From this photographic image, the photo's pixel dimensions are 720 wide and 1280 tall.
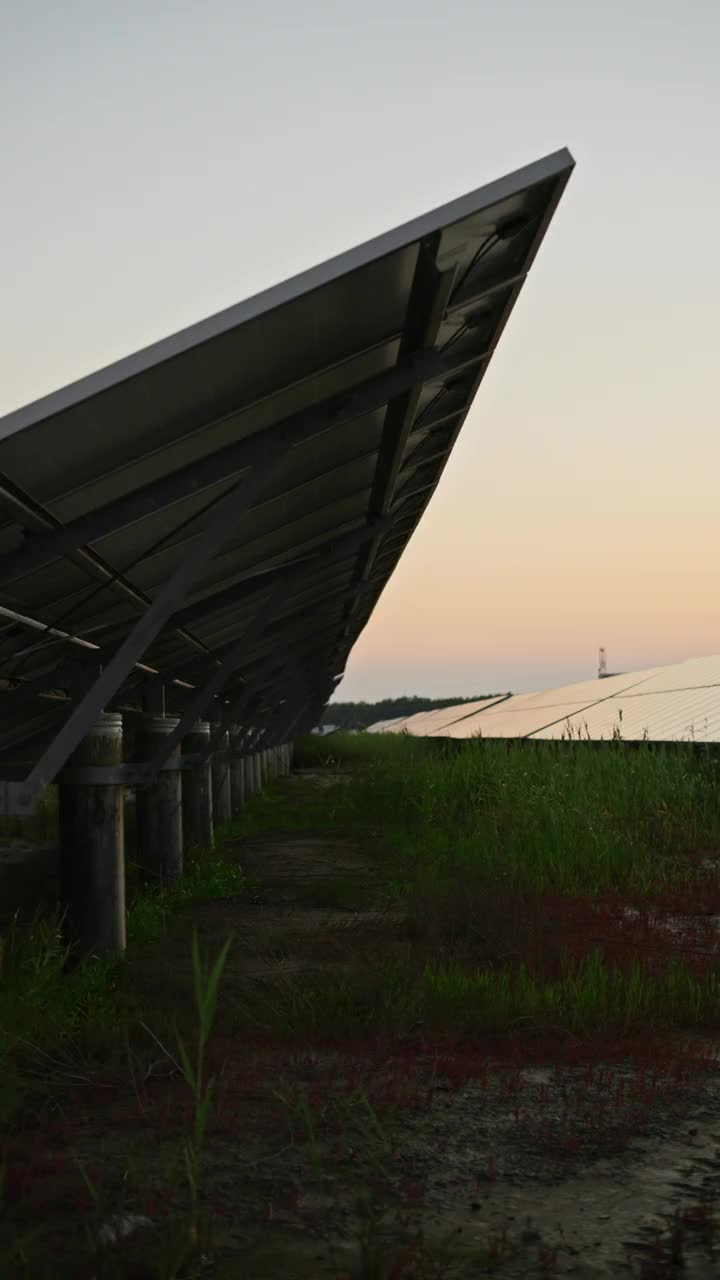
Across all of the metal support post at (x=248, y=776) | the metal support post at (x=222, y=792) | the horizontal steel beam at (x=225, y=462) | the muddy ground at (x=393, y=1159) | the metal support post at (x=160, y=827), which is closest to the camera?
the muddy ground at (x=393, y=1159)

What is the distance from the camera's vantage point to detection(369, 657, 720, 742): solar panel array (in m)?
17.7

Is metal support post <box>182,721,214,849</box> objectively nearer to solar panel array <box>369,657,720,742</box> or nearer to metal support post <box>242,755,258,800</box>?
solar panel array <box>369,657,720,742</box>

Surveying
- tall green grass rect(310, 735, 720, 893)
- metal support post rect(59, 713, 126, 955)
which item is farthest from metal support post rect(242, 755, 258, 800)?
metal support post rect(59, 713, 126, 955)

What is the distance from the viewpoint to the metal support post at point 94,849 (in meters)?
7.18

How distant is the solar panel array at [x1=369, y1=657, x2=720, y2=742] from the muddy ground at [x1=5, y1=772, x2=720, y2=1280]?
9755 mm

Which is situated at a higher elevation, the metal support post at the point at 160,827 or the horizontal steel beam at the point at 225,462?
the horizontal steel beam at the point at 225,462

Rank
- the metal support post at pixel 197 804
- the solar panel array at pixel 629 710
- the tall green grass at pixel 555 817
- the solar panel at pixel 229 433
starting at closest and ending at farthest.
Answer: the solar panel at pixel 229 433 → the tall green grass at pixel 555 817 → the metal support post at pixel 197 804 → the solar panel array at pixel 629 710

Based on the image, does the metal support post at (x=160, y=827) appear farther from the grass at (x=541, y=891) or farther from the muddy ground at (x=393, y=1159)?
the muddy ground at (x=393, y=1159)

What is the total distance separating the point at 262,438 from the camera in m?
5.90

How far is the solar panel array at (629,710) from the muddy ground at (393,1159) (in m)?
9.76

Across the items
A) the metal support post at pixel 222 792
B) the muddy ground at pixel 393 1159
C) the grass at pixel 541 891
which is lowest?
the muddy ground at pixel 393 1159

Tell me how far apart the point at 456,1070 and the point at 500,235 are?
335cm

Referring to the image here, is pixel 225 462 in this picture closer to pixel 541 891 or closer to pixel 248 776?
pixel 541 891

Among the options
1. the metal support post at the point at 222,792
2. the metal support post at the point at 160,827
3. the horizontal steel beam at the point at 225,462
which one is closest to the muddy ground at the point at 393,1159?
the horizontal steel beam at the point at 225,462
